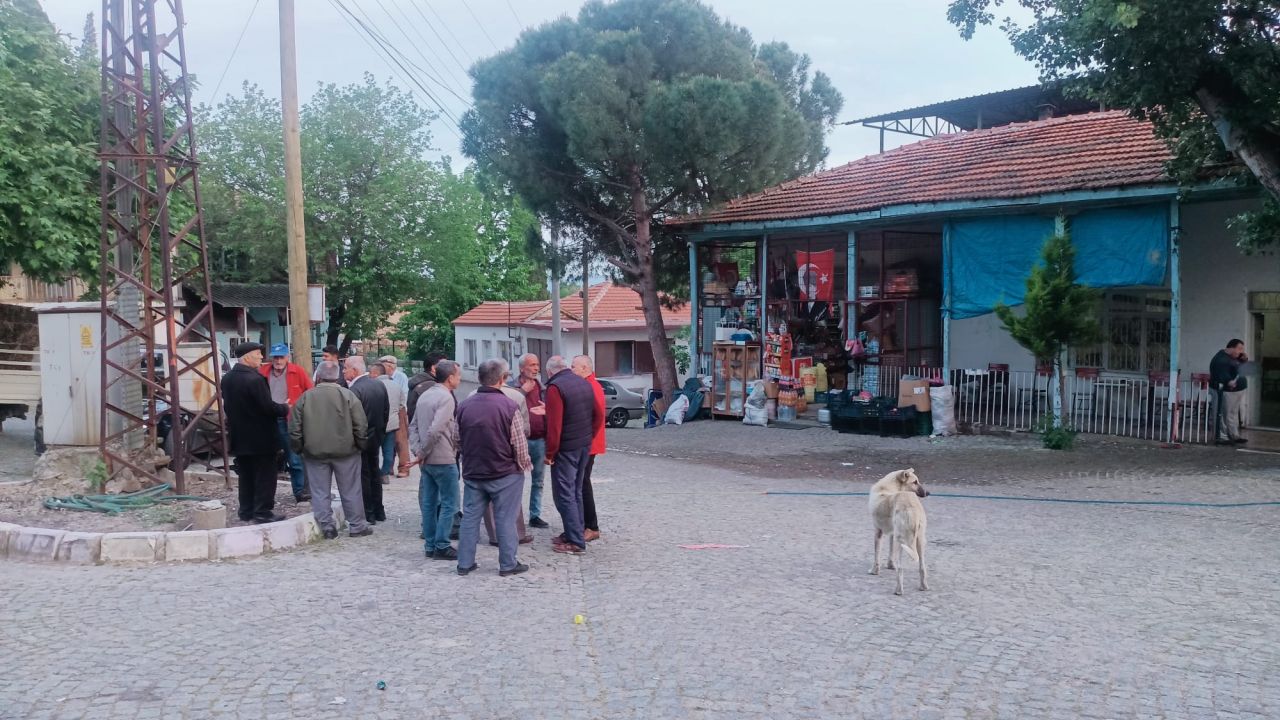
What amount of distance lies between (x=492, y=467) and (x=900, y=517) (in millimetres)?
3005

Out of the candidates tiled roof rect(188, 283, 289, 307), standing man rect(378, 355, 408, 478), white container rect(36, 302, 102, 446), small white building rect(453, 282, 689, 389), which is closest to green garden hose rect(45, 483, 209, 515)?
standing man rect(378, 355, 408, 478)

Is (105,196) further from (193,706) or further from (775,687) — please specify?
(775,687)

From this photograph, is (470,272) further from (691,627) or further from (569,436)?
(691,627)

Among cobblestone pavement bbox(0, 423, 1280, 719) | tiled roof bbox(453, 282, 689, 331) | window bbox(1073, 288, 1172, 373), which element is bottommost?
cobblestone pavement bbox(0, 423, 1280, 719)

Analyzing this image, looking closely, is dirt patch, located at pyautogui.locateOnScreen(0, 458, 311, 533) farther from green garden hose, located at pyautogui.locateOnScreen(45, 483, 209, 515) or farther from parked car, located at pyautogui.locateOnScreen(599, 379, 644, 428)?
parked car, located at pyautogui.locateOnScreen(599, 379, 644, 428)

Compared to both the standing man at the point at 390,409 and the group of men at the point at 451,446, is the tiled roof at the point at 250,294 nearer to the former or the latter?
the standing man at the point at 390,409

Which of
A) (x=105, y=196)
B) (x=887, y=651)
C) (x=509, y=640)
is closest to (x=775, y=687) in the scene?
(x=887, y=651)

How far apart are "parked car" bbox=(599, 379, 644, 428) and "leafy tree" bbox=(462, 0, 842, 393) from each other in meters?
4.17

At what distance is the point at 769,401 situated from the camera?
20.2m

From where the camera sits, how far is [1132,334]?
58.3 feet

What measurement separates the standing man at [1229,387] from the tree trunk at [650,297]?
11216mm

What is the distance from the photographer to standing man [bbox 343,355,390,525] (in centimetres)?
945

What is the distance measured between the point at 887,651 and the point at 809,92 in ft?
67.4

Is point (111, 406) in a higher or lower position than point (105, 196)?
lower
